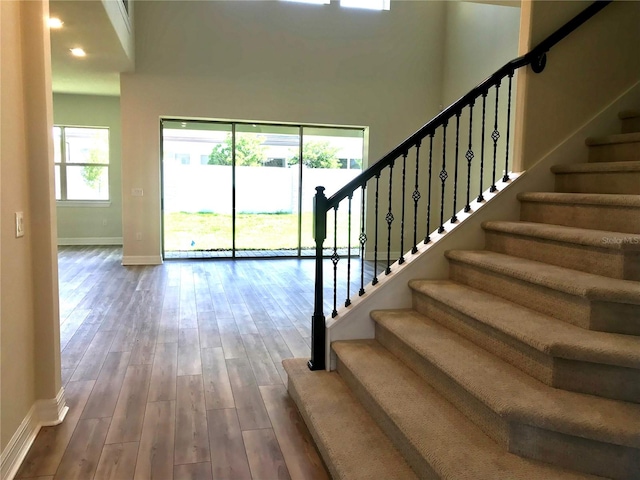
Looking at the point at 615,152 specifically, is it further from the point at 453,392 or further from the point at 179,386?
the point at 179,386

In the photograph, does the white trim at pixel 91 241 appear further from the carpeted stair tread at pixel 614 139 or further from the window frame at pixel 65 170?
the carpeted stair tread at pixel 614 139

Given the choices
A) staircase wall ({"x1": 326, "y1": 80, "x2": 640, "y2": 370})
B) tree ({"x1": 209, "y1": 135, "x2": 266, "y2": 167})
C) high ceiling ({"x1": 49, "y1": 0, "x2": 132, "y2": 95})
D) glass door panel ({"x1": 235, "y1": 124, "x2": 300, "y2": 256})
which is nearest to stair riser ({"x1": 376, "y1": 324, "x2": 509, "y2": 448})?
staircase wall ({"x1": 326, "y1": 80, "x2": 640, "y2": 370})

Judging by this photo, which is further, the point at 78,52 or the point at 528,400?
the point at 78,52

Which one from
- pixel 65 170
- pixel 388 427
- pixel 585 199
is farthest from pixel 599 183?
pixel 65 170

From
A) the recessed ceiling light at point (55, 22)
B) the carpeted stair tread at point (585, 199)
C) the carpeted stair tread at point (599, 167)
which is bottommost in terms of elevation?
the carpeted stair tread at point (585, 199)

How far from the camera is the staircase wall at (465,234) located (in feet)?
9.92

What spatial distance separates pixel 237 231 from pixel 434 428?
7.09 metres

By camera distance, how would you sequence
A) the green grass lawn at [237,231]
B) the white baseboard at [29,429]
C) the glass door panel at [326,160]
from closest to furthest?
the white baseboard at [29,429], the green grass lawn at [237,231], the glass door panel at [326,160]

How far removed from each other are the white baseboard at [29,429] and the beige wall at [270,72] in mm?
5611

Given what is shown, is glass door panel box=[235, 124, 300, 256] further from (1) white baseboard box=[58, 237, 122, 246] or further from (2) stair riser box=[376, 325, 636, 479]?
(2) stair riser box=[376, 325, 636, 479]

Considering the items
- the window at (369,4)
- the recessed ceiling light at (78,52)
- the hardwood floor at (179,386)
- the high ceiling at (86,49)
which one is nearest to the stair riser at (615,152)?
the hardwood floor at (179,386)

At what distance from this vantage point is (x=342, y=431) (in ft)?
7.32

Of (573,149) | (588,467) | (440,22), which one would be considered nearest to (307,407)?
(588,467)

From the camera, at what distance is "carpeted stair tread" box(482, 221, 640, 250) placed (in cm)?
212
